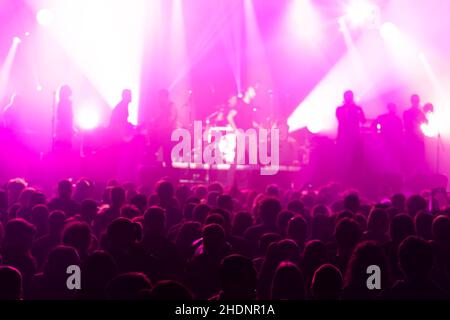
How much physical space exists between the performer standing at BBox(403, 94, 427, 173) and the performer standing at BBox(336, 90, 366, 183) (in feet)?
3.66

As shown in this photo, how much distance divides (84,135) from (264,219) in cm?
862

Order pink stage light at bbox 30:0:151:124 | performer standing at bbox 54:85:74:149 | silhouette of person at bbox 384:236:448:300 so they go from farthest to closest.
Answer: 1. pink stage light at bbox 30:0:151:124
2. performer standing at bbox 54:85:74:149
3. silhouette of person at bbox 384:236:448:300

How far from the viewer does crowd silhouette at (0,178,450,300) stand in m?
3.68

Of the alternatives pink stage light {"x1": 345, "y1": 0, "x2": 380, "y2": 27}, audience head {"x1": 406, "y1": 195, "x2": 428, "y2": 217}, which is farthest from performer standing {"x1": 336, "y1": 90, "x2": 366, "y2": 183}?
pink stage light {"x1": 345, "y1": 0, "x2": 380, "y2": 27}

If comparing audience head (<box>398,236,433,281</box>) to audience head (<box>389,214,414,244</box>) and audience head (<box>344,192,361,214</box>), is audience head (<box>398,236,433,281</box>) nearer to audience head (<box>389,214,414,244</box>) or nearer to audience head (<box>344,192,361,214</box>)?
audience head (<box>389,214,414,244</box>)

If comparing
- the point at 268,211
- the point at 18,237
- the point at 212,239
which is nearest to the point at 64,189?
the point at 18,237

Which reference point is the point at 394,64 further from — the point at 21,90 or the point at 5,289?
the point at 5,289

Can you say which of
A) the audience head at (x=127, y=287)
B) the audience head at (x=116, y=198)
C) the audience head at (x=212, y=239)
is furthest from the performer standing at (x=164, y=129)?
the audience head at (x=127, y=287)

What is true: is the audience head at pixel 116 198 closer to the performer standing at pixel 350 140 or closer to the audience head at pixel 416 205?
the audience head at pixel 416 205

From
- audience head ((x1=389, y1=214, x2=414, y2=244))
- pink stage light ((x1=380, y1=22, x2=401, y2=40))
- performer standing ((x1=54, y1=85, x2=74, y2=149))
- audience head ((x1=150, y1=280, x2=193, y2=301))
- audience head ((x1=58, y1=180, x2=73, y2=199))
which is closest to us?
audience head ((x1=150, y1=280, x2=193, y2=301))

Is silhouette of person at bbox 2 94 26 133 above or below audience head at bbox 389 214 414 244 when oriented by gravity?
above

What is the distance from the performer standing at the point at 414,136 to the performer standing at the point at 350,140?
1.12m

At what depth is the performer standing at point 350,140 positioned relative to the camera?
12.5m

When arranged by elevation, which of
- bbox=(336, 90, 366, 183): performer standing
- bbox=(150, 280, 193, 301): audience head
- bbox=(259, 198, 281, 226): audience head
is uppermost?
bbox=(336, 90, 366, 183): performer standing
